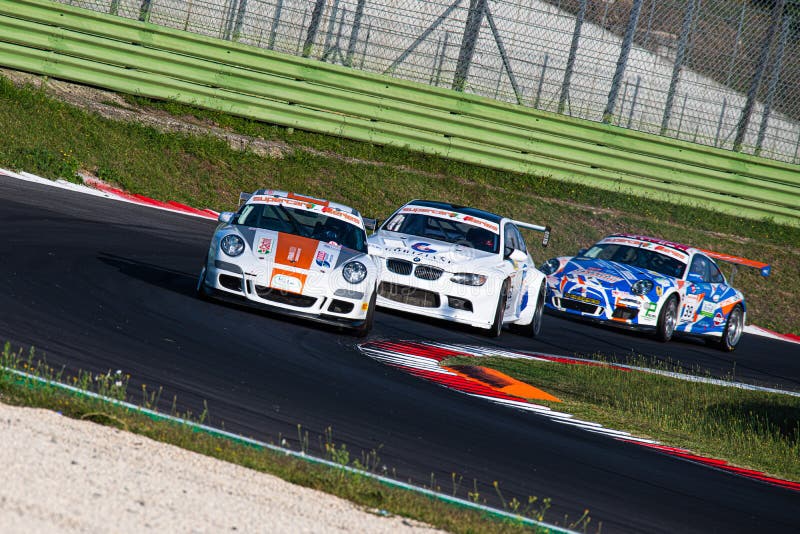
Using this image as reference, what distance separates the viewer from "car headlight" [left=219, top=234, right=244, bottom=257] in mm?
9984

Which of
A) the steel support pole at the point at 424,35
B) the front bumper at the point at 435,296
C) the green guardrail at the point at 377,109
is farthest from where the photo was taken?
the steel support pole at the point at 424,35

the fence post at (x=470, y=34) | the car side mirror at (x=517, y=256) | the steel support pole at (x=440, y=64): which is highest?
the fence post at (x=470, y=34)

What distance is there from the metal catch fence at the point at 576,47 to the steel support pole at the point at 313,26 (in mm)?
16

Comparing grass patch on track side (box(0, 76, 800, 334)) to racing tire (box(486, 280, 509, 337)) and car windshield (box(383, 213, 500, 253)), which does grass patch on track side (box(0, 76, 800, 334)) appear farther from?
racing tire (box(486, 280, 509, 337))

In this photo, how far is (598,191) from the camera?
67.0 feet

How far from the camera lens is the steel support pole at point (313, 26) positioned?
57.7 ft

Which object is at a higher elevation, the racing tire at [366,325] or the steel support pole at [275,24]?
the steel support pole at [275,24]

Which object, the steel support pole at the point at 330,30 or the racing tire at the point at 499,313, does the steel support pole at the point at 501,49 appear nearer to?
the steel support pole at the point at 330,30

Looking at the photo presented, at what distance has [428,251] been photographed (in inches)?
474

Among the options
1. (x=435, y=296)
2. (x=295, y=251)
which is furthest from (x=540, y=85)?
(x=295, y=251)

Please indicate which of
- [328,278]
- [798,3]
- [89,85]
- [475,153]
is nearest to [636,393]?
[328,278]

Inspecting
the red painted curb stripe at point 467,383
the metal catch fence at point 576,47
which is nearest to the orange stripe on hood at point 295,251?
the red painted curb stripe at point 467,383

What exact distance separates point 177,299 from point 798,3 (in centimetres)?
1424

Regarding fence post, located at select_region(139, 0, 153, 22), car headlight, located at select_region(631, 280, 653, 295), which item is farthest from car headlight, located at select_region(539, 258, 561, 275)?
fence post, located at select_region(139, 0, 153, 22)
